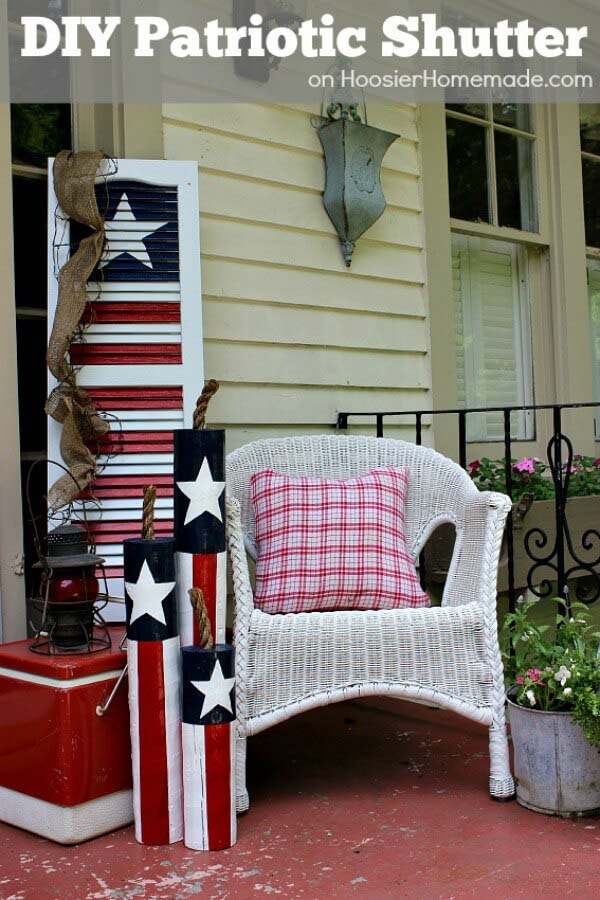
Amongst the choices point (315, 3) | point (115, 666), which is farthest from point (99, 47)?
point (115, 666)

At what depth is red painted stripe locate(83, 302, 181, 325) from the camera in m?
2.59

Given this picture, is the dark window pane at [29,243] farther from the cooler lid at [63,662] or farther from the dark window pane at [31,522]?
the cooler lid at [63,662]

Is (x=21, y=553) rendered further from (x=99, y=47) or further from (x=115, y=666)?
(x=99, y=47)

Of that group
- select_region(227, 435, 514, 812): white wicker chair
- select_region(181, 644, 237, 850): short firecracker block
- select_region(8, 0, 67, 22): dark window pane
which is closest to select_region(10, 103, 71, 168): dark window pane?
select_region(8, 0, 67, 22): dark window pane

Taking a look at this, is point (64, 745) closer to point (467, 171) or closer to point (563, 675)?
point (563, 675)

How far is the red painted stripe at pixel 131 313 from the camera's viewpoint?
8.50 feet

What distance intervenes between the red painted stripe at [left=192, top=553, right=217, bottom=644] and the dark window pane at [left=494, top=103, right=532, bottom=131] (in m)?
2.92

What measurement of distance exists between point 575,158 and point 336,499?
2547 millimetres

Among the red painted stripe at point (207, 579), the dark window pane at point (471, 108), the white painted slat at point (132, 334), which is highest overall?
the dark window pane at point (471, 108)

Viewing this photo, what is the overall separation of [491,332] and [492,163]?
0.74 m

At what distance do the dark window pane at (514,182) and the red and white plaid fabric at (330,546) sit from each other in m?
1.99

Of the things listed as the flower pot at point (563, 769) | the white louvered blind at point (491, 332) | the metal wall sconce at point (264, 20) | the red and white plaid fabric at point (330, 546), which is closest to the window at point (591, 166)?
the white louvered blind at point (491, 332)

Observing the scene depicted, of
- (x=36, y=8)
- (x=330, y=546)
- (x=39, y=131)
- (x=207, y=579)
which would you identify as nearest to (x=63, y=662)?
(x=207, y=579)

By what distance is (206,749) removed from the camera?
194cm
